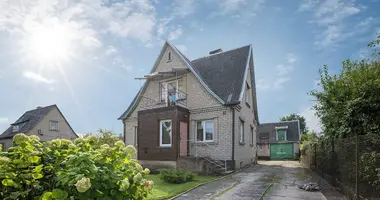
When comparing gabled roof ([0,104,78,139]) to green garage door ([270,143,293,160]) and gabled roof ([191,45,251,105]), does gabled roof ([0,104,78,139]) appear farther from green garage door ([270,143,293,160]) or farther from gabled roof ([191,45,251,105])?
green garage door ([270,143,293,160])

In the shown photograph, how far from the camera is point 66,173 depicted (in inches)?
95.9

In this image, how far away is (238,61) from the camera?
17.3 meters

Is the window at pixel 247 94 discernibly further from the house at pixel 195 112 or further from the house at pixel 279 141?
the house at pixel 279 141

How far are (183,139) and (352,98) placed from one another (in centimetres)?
955

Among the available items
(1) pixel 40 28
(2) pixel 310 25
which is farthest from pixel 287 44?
(1) pixel 40 28

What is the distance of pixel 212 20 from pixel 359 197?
295 inches

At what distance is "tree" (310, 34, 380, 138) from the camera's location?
24.2 feet

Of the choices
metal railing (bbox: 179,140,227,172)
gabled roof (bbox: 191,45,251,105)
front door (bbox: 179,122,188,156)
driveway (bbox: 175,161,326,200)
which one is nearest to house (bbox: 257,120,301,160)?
gabled roof (bbox: 191,45,251,105)

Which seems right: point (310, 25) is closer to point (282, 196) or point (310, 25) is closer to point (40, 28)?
point (282, 196)

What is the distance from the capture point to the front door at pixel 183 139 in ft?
49.3

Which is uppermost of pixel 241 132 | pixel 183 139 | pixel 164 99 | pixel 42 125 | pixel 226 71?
pixel 226 71

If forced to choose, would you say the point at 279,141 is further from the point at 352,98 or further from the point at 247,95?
the point at 352,98

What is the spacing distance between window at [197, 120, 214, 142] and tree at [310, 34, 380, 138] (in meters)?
6.39

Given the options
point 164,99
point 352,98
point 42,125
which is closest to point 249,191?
point 352,98
